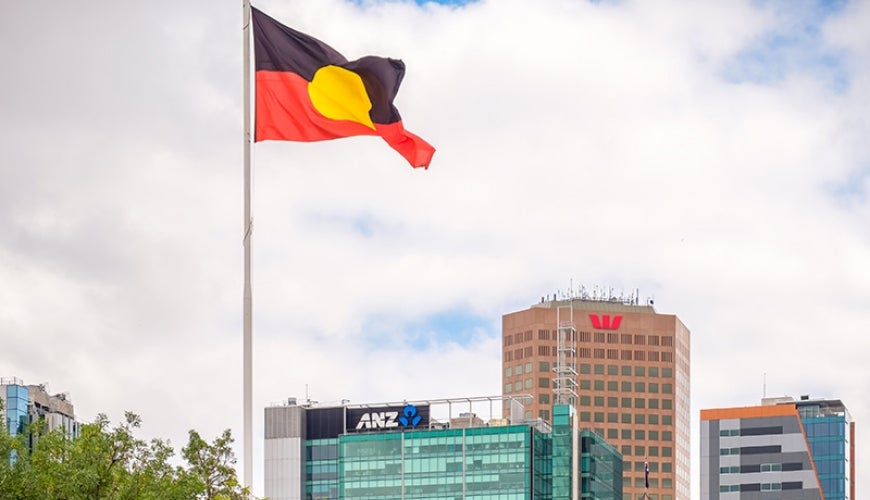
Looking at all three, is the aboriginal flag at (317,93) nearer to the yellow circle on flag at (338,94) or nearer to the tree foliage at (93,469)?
the yellow circle on flag at (338,94)

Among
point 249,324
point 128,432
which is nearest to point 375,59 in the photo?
point 249,324

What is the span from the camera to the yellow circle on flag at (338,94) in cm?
5541

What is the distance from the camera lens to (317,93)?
55406 millimetres

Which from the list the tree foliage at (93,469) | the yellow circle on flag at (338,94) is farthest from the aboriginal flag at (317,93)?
the tree foliage at (93,469)

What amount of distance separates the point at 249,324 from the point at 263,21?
8.56 meters

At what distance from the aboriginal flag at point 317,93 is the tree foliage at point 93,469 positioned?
10088 mm

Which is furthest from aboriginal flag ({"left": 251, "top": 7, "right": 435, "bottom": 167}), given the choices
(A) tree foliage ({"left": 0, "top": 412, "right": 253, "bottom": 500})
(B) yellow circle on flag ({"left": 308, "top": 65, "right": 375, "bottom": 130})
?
(A) tree foliage ({"left": 0, "top": 412, "right": 253, "bottom": 500})

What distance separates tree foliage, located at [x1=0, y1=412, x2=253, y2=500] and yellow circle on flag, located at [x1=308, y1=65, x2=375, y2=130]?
10765 millimetres

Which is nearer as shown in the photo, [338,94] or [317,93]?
[317,93]

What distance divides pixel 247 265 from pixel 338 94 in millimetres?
5889

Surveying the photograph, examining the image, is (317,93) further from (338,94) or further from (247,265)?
(247,265)

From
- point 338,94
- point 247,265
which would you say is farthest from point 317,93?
point 247,265

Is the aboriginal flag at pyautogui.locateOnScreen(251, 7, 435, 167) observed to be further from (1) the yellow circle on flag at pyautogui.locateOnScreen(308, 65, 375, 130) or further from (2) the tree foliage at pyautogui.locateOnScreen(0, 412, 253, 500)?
(2) the tree foliage at pyautogui.locateOnScreen(0, 412, 253, 500)

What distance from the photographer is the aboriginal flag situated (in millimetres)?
55094
